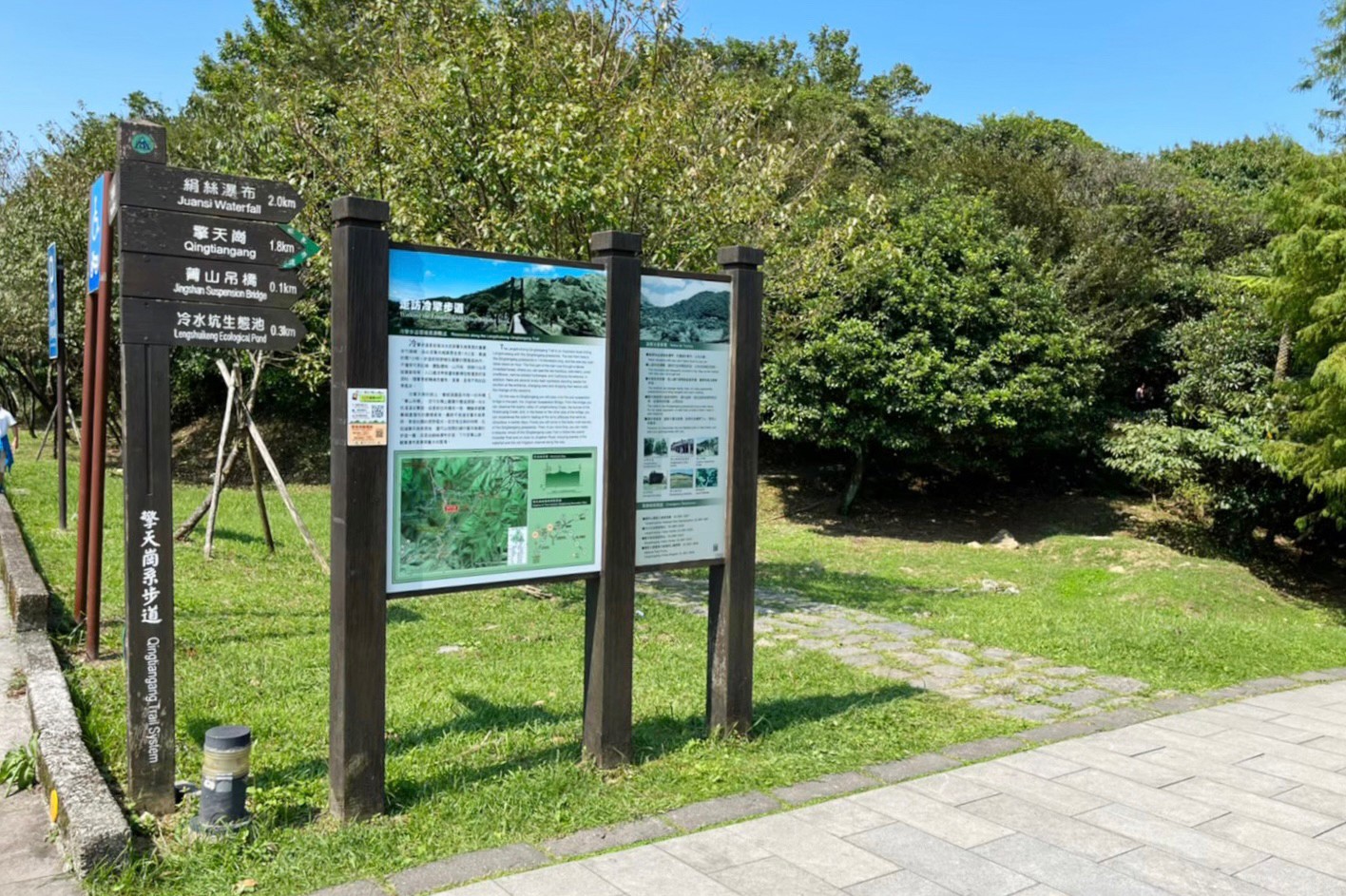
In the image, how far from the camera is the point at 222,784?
3.74m

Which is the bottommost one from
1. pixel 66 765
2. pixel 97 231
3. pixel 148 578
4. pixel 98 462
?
pixel 66 765

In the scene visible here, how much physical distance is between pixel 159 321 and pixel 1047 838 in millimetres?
4113

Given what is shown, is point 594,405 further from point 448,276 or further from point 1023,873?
point 1023,873

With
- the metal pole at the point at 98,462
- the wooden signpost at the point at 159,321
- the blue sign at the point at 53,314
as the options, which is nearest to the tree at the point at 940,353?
the blue sign at the point at 53,314

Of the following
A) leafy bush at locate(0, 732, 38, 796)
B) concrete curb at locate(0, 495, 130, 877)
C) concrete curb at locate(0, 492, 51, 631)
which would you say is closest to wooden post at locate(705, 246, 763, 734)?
concrete curb at locate(0, 495, 130, 877)

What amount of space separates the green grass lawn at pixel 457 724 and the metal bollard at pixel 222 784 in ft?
0.24

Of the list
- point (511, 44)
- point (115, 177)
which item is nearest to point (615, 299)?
point (115, 177)

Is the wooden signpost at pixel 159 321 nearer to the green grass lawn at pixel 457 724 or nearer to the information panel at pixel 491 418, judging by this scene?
the green grass lawn at pixel 457 724

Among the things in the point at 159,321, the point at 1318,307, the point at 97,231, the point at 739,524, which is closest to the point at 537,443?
the point at 739,524

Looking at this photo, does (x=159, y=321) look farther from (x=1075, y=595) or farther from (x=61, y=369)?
(x=1075, y=595)

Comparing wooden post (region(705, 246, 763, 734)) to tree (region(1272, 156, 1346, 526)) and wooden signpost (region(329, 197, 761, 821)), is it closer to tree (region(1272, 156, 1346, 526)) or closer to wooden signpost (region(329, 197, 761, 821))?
wooden signpost (region(329, 197, 761, 821))

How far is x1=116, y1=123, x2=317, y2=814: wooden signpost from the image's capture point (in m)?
Result: 3.95

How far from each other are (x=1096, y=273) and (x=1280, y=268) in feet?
18.3

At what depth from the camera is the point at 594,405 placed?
4.57m
